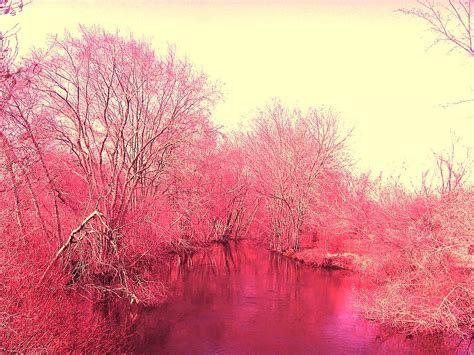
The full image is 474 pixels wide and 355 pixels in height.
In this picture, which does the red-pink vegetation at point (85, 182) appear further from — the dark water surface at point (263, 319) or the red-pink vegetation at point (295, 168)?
the red-pink vegetation at point (295, 168)

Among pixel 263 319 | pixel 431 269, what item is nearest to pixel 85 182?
pixel 263 319

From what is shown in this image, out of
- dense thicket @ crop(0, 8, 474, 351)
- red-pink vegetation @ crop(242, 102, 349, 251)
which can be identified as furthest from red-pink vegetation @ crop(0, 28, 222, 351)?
red-pink vegetation @ crop(242, 102, 349, 251)

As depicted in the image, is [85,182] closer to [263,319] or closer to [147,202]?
[147,202]

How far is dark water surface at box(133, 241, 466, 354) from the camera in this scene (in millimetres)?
13734

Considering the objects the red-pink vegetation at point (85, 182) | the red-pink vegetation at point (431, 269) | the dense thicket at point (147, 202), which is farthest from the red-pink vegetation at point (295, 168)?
the red-pink vegetation at point (431, 269)

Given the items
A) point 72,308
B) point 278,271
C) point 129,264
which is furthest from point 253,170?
point 72,308

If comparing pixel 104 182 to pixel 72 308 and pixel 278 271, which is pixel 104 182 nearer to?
pixel 72 308

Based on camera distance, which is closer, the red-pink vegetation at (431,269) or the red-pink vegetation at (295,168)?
the red-pink vegetation at (431,269)

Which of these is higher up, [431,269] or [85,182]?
[85,182]

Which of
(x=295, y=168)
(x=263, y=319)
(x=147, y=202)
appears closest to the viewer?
(x=263, y=319)

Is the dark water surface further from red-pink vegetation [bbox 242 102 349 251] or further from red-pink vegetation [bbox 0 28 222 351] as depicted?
red-pink vegetation [bbox 242 102 349 251]

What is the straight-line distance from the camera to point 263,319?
53.7 ft

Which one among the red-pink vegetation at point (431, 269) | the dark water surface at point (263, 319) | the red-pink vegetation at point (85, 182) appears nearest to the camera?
the red-pink vegetation at point (85, 182)

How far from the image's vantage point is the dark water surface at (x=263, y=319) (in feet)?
45.1
